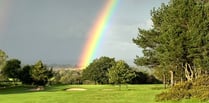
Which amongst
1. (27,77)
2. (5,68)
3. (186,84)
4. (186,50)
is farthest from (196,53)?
(5,68)

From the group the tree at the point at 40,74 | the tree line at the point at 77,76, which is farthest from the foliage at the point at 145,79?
the tree at the point at 40,74

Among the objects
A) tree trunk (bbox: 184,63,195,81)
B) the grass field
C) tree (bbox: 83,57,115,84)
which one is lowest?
the grass field

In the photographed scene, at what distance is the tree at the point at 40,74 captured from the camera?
101 meters

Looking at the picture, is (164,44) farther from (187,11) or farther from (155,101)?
(155,101)

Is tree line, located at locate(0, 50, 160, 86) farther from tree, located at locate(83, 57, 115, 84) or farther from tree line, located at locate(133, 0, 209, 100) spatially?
tree line, located at locate(133, 0, 209, 100)

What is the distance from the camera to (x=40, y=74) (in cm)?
10125

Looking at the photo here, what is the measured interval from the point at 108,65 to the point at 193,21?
77366 millimetres

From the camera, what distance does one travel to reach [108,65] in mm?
132375

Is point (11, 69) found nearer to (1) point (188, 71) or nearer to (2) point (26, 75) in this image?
(2) point (26, 75)

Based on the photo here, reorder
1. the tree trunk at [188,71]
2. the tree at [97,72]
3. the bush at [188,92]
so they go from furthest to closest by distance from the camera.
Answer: the tree at [97,72], the tree trunk at [188,71], the bush at [188,92]

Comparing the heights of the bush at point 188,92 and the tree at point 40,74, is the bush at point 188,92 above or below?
below

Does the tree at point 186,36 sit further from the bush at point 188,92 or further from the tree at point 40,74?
the tree at point 40,74

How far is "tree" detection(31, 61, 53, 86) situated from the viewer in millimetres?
101062

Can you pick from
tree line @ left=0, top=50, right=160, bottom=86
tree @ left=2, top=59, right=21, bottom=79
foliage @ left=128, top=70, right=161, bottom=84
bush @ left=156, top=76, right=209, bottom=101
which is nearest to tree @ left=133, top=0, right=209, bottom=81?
tree line @ left=0, top=50, right=160, bottom=86
